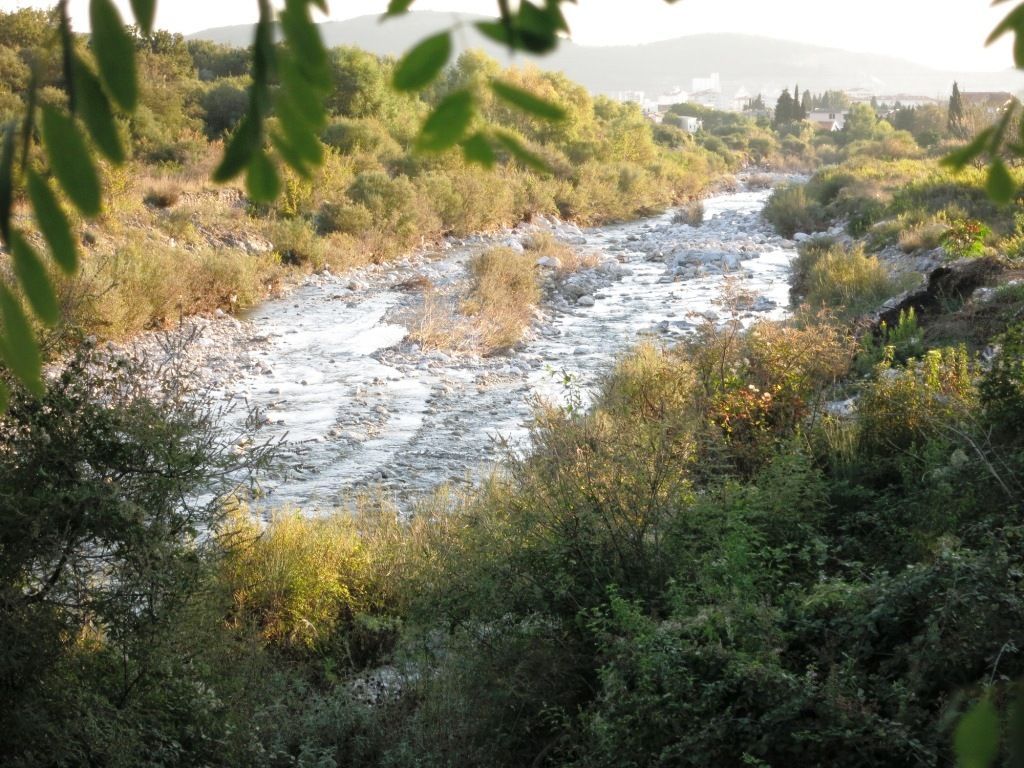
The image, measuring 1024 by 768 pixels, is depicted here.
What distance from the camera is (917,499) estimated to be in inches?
180

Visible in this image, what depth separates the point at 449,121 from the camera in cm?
79

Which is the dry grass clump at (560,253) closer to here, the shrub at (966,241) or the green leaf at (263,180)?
the shrub at (966,241)

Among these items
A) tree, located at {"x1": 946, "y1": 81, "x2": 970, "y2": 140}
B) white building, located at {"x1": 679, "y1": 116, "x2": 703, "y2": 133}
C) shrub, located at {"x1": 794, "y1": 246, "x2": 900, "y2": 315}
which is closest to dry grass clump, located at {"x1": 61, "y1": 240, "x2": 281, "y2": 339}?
shrub, located at {"x1": 794, "y1": 246, "x2": 900, "y2": 315}

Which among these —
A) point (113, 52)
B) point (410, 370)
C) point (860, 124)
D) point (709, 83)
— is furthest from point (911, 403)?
point (709, 83)

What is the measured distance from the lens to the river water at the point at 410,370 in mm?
7762

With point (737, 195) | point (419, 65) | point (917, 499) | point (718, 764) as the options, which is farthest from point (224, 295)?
point (737, 195)

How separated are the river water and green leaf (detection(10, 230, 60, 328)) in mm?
5102

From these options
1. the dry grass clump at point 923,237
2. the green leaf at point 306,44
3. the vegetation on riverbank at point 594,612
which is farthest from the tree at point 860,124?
the green leaf at point 306,44

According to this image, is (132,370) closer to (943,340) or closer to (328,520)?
(328,520)

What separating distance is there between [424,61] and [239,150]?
18cm

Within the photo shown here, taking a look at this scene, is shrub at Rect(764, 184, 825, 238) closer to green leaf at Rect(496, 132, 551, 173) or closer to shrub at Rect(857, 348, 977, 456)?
shrub at Rect(857, 348, 977, 456)

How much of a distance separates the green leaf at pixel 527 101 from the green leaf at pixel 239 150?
0.71 feet

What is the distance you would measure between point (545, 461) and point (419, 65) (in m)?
4.04

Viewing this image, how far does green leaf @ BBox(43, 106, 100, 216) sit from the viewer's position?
2.48 ft
